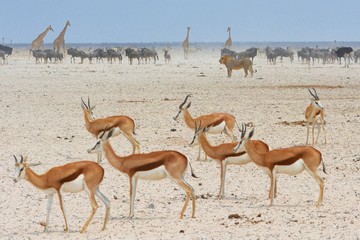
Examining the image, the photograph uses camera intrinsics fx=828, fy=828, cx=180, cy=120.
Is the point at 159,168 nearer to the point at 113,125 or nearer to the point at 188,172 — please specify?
the point at 188,172

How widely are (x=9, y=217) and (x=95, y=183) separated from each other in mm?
1327

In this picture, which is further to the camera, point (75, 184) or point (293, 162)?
point (293, 162)

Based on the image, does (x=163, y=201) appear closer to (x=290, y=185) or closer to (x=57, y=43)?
(x=290, y=185)

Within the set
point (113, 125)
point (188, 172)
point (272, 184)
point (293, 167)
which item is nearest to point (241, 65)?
point (113, 125)

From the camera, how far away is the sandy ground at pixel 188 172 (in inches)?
354

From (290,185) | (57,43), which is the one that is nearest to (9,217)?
(290,185)

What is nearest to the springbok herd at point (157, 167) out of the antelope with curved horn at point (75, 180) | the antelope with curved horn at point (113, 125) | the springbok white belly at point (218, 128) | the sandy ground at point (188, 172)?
the antelope with curved horn at point (75, 180)

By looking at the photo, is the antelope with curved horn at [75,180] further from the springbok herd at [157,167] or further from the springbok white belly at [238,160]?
the springbok white belly at [238,160]

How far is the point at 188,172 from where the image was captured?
40.2 ft

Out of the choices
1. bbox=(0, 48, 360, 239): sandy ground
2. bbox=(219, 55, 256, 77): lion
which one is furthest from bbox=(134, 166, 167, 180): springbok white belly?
bbox=(219, 55, 256, 77): lion

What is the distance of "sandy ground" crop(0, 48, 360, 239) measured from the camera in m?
9.00

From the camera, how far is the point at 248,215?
9547mm

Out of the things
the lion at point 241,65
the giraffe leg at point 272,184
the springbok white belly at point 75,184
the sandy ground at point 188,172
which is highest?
the lion at point 241,65

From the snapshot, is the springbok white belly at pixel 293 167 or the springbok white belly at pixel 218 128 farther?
the springbok white belly at pixel 218 128
